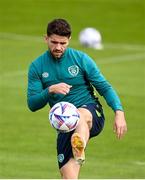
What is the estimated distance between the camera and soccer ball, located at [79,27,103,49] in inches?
1340

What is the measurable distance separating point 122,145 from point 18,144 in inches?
80.2

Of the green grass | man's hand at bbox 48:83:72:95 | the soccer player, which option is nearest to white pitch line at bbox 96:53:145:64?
the green grass

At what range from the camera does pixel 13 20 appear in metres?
39.3

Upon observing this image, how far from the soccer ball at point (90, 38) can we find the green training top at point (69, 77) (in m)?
21.1

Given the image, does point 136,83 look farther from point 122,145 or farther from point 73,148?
point 73,148

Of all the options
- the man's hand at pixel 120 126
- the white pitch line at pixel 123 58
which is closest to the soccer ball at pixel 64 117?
the man's hand at pixel 120 126

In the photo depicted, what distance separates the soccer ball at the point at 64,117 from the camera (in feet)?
40.2

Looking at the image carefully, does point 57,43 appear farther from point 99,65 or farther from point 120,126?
point 99,65

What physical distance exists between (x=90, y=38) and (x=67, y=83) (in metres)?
21.9

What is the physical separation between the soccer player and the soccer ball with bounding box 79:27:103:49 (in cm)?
2110

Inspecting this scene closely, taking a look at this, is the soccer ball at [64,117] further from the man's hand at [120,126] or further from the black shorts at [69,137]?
the man's hand at [120,126]

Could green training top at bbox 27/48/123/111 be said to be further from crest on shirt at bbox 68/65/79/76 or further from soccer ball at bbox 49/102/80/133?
soccer ball at bbox 49/102/80/133

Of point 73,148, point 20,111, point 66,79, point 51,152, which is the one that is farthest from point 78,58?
point 20,111

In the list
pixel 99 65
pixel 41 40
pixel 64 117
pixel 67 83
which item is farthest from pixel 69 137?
pixel 41 40
